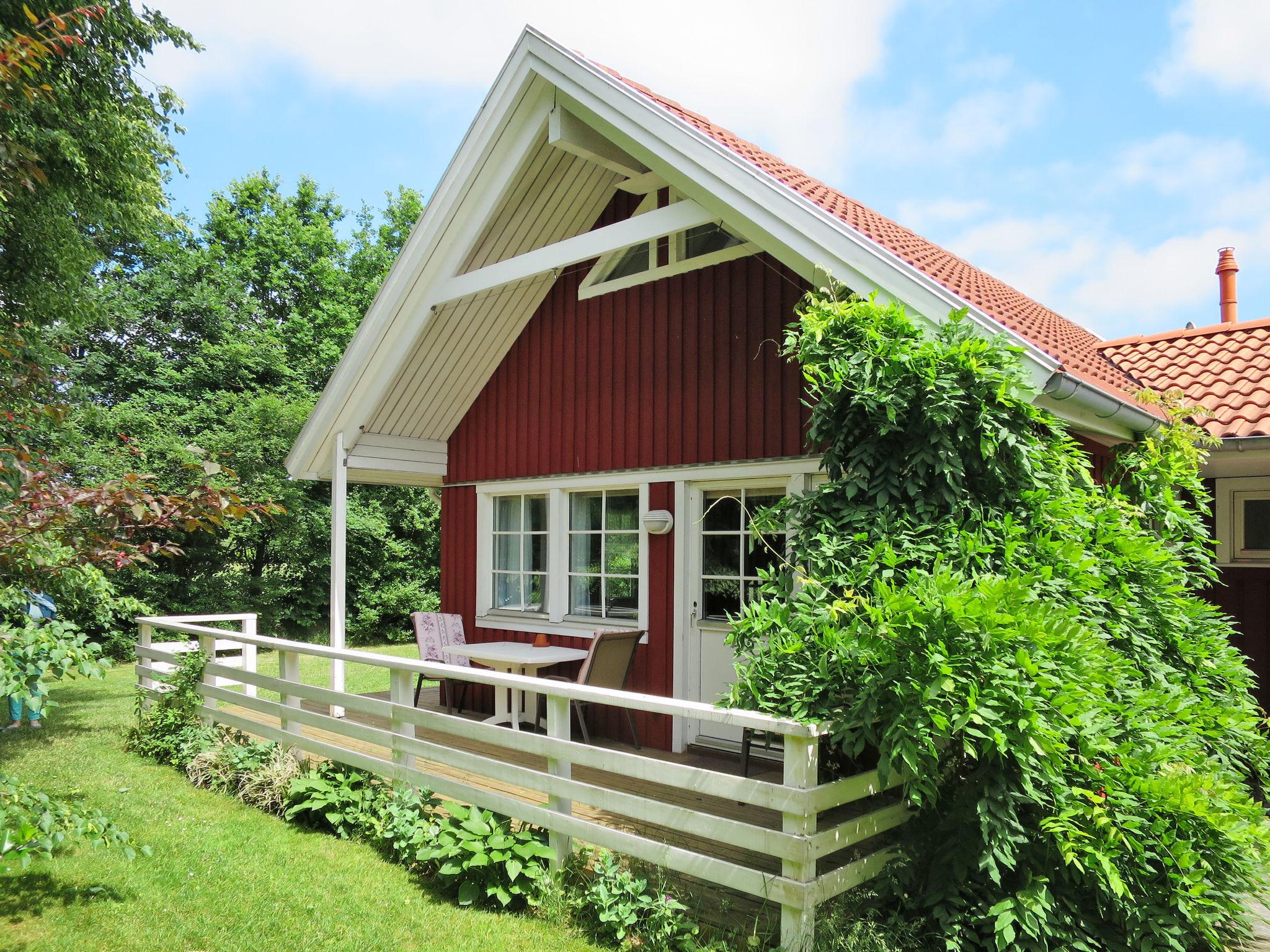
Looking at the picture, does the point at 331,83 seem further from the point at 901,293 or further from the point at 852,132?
the point at 901,293

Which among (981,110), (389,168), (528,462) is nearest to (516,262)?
(528,462)

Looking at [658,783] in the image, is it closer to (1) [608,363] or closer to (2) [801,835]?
(2) [801,835]

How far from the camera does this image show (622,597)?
7227 millimetres

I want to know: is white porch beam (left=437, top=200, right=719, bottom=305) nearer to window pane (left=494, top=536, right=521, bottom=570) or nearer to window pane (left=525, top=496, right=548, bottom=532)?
window pane (left=525, top=496, right=548, bottom=532)

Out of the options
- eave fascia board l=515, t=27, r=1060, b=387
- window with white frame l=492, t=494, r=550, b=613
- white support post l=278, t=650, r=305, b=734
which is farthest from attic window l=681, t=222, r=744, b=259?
white support post l=278, t=650, r=305, b=734

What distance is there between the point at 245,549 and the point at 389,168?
42.0 ft

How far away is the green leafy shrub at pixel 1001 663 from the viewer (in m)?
3.00

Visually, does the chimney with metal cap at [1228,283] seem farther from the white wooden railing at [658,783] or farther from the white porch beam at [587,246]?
the white wooden railing at [658,783]

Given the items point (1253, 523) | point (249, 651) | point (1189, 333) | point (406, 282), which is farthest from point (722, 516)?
point (249, 651)

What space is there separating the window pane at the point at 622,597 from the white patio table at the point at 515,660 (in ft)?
1.48

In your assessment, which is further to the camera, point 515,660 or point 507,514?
point 507,514

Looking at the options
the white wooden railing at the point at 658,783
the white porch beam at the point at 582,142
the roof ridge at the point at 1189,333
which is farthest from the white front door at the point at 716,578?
the roof ridge at the point at 1189,333

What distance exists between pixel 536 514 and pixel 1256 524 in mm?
5533

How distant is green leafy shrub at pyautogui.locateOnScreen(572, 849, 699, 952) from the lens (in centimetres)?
344
